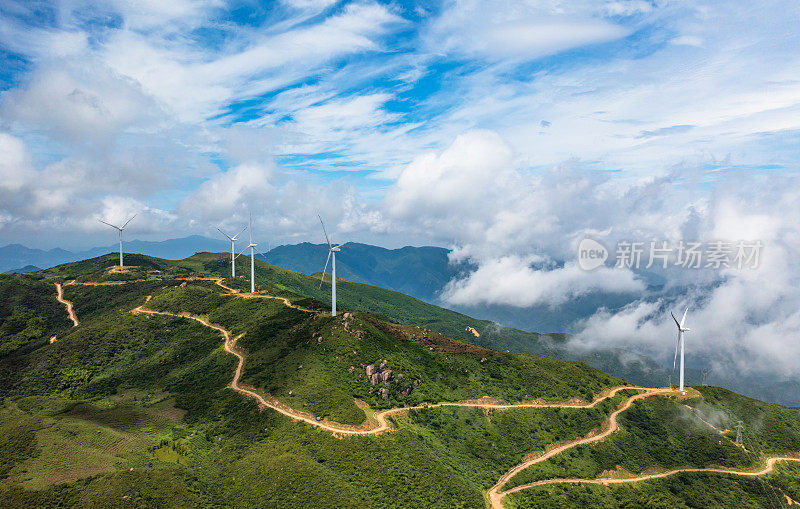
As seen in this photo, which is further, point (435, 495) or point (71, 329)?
point (71, 329)

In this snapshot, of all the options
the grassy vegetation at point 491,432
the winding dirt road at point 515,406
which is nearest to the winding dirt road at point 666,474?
the winding dirt road at point 515,406

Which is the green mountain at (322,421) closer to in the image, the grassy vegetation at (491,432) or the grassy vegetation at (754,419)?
the grassy vegetation at (491,432)

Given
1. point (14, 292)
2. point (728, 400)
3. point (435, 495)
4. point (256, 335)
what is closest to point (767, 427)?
point (728, 400)

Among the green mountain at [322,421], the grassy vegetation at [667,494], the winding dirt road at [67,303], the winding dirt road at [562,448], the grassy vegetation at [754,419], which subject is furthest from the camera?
the winding dirt road at [67,303]

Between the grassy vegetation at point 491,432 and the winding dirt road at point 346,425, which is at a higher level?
the winding dirt road at point 346,425

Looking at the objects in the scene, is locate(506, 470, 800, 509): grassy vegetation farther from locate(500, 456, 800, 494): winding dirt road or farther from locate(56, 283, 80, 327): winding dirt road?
locate(56, 283, 80, 327): winding dirt road

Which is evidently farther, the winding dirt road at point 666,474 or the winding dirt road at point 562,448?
the winding dirt road at point 666,474

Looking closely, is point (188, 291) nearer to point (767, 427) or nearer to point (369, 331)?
point (369, 331)

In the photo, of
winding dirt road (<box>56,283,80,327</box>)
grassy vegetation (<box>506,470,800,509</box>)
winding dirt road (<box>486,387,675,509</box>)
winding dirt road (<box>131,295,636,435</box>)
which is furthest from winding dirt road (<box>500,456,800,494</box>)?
winding dirt road (<box>56,283,80,327</box>)
